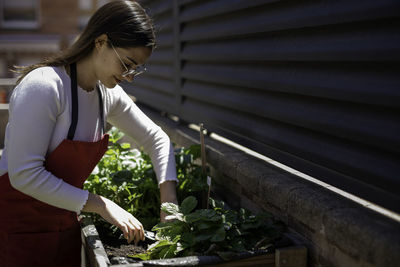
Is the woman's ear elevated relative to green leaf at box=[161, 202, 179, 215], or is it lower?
elevated

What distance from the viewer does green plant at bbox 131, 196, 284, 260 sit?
1.94 metres

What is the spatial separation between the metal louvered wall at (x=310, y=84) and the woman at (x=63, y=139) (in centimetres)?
67

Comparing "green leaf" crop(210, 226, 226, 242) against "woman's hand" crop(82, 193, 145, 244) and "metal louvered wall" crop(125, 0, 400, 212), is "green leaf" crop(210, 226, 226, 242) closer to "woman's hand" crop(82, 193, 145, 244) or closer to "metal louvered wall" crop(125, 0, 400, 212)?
"woman's hand" crop(82, 193, 145, 244)

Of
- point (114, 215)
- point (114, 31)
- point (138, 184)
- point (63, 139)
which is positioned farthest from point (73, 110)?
point (138, 184)

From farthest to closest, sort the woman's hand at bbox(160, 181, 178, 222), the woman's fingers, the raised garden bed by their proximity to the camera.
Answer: the woman's hand at bbox(160, 181, 178, 222), the woman's fingers, the raised garden bed

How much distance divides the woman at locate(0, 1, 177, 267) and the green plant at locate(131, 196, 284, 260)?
0.13 m

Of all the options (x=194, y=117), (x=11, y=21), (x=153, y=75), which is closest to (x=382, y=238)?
(x=194, y=117)

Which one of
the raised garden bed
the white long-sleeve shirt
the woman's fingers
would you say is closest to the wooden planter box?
the raised garden bed

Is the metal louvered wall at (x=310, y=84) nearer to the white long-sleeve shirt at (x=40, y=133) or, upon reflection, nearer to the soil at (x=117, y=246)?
the soil at (x=117, y=246)

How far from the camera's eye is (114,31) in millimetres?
2152

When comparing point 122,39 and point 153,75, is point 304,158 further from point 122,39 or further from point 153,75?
point 153,75

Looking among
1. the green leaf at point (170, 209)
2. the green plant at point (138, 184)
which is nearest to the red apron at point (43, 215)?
the green plant at point (138, 184)

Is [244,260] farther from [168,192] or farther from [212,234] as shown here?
[168,192]

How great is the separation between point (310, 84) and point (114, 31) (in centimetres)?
89
